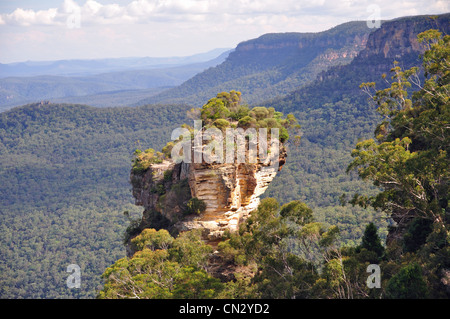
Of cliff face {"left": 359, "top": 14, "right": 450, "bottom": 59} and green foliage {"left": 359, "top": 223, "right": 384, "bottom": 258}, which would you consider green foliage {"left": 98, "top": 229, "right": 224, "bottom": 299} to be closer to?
green foliage {"left": 359, "top": 223, "right": 384, "bottom": 258}

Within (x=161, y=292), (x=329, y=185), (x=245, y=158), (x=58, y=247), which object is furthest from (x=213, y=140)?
(x=58, y=247)

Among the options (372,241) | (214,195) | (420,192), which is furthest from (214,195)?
(420,192)

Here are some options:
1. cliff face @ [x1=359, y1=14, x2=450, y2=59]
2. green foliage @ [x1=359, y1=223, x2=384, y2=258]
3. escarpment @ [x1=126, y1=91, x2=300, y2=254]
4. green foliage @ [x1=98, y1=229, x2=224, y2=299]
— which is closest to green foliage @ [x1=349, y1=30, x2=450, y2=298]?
green foliage @ [x1=359, y1=223, x2=384, y2=258]

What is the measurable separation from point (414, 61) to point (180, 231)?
99065 mm

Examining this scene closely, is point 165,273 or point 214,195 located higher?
point 214,195

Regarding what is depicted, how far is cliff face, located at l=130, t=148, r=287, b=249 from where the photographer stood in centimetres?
2667

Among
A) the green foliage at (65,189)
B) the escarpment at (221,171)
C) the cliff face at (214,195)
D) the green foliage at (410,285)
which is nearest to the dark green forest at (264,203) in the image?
the green foliage at (410,285)

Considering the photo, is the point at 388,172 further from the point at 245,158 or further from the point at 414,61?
the point at 414,61

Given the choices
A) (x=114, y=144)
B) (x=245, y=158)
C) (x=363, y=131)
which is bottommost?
(x=114, y=144)

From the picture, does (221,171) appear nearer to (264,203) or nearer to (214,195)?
(214,195)

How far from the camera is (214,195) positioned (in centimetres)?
2686

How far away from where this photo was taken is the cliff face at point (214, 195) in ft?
87.5

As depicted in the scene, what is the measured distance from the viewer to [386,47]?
12612cm

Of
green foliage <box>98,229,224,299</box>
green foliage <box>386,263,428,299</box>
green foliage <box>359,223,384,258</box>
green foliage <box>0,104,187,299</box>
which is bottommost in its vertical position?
green foliage <box>0,104,187,299</box>
